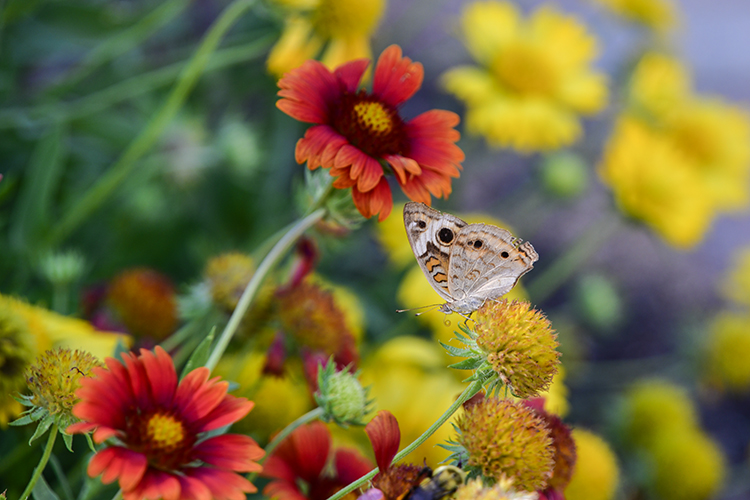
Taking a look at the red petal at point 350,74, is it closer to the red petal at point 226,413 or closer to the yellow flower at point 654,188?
the red petal at point 226,413

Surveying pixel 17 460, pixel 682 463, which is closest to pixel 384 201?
pixel 17 460

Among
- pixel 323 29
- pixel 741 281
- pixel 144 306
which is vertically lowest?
Result: pixel 144 306

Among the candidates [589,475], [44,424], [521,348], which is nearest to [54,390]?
[44,424]

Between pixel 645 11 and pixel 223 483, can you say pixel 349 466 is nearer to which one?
pixel 223 483

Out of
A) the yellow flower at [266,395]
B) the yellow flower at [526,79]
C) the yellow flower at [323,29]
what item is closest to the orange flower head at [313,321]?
the yellow flower at [266,395]

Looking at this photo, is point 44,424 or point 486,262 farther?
point 486,262

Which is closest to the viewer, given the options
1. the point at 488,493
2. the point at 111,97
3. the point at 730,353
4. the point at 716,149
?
the point at 488,493

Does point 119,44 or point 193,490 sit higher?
point 119,44

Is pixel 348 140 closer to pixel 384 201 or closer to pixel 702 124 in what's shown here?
pixel 384 201

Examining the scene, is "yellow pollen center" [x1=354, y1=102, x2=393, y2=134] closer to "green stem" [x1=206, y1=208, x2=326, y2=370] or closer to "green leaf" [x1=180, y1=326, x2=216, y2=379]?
"green stem" [x1=206, y1=208, x2=326, y2=370]
